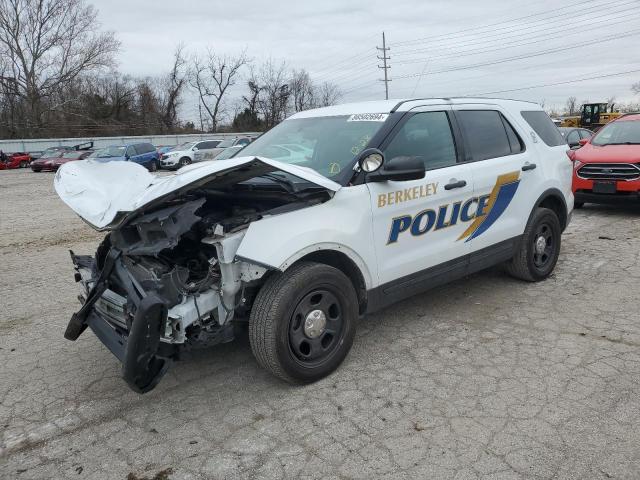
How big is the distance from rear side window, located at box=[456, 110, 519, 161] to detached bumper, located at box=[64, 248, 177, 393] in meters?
2.95

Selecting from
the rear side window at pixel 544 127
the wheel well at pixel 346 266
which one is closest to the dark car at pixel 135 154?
the rear side window at pixel 544 127

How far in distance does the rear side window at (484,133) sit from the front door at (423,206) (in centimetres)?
22

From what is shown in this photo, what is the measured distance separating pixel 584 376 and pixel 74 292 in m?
4.97

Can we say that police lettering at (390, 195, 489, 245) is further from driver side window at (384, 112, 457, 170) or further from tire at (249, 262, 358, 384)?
tire at (249, 262, 358, 384)

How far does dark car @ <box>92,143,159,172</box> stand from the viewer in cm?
2697

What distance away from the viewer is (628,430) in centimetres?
281

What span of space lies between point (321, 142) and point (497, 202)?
172cm

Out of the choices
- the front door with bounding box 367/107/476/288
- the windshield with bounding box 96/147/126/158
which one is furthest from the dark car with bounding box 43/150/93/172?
the front door with bounding box 367/107/476/288

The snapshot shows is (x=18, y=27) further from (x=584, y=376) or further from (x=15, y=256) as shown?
(x=584, y=376)

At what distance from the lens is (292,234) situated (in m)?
3.15

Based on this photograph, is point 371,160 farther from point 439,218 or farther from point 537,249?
point 537,249

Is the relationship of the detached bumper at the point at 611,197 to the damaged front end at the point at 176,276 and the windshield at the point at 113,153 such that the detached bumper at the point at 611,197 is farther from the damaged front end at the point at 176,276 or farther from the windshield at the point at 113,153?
the windshield at the point at 113,153

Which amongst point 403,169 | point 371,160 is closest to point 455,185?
point 403,169

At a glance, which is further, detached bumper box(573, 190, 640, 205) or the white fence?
the white fence
